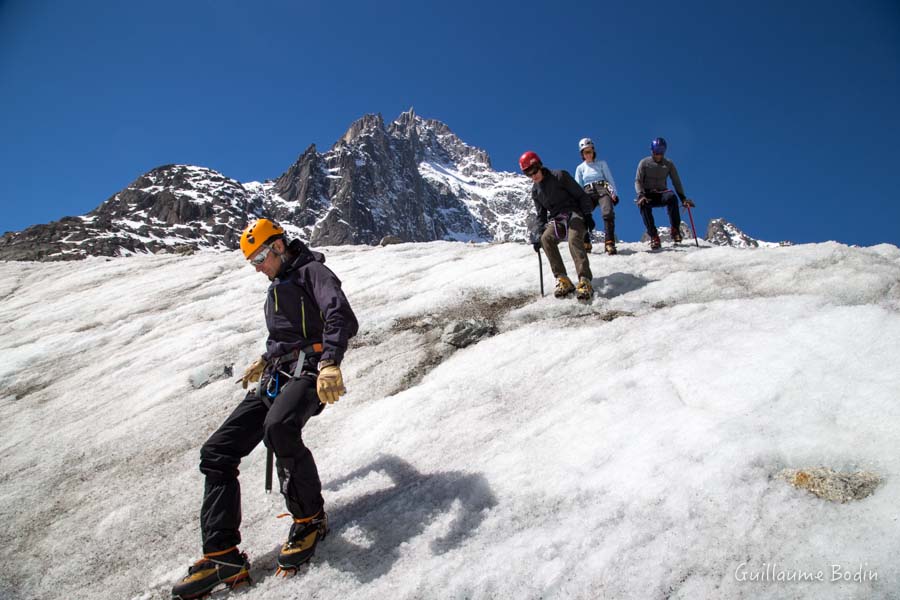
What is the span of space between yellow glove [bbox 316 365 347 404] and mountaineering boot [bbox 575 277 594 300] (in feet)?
19.2

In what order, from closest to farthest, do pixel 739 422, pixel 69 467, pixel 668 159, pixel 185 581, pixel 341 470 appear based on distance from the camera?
pixel 185 581 < pixel 739 422 < pixel 341 470 < pixel 69 467 < pixel 668 159

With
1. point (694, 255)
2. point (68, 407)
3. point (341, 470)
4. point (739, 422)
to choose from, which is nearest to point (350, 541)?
point (341, 470)

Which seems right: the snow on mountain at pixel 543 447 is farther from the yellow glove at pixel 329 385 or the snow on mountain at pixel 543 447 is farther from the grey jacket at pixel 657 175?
the grey jacket at pixel 657 175

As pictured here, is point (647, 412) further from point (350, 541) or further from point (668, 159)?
point (668, 159)

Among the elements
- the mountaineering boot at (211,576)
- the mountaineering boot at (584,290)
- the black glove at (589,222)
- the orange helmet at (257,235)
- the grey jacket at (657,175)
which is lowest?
the mountaineering boot at (211,576)

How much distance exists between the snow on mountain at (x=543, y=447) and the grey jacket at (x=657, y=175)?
280 cm

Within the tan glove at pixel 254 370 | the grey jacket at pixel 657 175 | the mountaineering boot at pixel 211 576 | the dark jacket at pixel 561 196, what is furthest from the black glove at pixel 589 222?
the mountaineering boot at pixel 211 576

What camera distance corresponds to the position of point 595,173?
1250 centimetres

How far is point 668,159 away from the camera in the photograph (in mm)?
13031

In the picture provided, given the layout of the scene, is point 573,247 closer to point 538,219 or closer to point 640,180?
point 538,219

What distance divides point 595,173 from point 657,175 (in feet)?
6.24

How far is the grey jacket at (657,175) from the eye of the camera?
1296 cm

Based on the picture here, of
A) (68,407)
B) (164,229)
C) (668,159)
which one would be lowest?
(68,407)

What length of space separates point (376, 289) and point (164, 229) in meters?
217
